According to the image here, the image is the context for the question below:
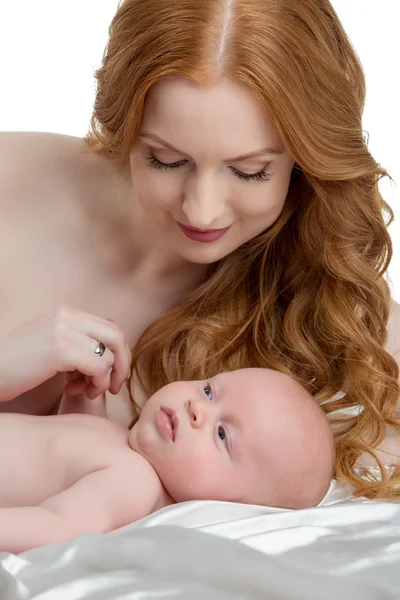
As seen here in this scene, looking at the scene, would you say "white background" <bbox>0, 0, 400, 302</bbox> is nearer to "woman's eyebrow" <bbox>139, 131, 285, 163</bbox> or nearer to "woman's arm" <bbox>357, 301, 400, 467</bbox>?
"woman's arm" <bbox>357, 301, 400, 467</bbox>

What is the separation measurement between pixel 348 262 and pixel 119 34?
0.90 meters

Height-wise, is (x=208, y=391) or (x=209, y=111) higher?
(x=209, y=111)

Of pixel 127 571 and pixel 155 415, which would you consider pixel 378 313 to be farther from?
pixel 127 571

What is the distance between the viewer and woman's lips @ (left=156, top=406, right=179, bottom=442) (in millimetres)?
2688

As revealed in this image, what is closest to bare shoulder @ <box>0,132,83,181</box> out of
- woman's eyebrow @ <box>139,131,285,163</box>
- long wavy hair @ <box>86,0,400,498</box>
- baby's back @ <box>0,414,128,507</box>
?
long wavy hair @ <box>86,0,400,498</box>

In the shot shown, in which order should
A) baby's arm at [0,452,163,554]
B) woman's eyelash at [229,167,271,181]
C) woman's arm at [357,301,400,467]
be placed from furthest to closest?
woman's arm at [357,301,400,467]
woman's eyelash at [229,167,271,181]
baby's arm at [0,452,163,554]

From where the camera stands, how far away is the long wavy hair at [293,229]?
274cm

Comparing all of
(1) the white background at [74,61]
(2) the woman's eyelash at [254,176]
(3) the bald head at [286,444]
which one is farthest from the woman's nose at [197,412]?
(1) the white background at [74,61]

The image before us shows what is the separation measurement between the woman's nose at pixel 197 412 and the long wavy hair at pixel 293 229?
52 centimetres

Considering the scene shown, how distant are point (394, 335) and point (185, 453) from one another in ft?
3.48

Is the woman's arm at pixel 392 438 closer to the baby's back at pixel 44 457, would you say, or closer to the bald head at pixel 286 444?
the bald head at pixel 286 444

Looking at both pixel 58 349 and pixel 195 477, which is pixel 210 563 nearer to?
pixel 195 477

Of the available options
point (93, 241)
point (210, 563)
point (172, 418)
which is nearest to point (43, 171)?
point (93, 241)

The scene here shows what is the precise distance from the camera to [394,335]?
3.50 m
